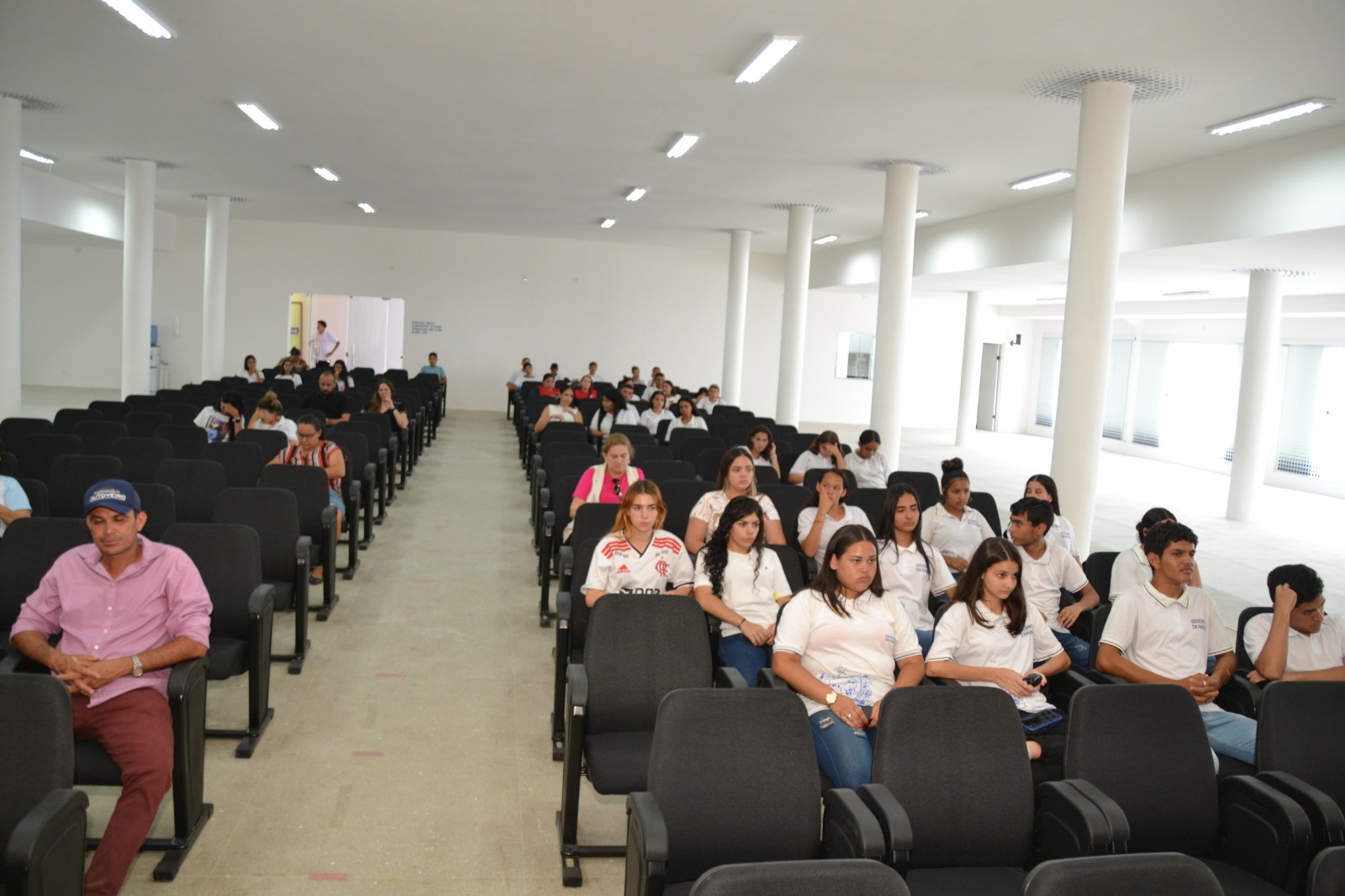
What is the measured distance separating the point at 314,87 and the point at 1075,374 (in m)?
7.01

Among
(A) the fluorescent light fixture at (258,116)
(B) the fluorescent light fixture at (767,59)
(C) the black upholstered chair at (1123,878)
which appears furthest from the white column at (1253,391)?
(C) the black upholstered chair at (1123,878)

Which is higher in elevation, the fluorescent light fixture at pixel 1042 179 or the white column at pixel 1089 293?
the fluorescent light fixture at pixel 1042 179

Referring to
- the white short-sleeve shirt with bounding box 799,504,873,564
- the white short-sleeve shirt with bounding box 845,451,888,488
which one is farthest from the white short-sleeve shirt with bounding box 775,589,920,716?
the white short-sleeve shirt with bounding box 845,451,888,488

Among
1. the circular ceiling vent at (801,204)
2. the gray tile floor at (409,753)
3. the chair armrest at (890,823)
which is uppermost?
the circular ceiling vent at (801,204)

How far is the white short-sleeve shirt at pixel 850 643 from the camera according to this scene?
11.9ft

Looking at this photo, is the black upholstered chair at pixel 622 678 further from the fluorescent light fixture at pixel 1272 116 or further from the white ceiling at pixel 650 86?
the fluorescent light fixture at pixel 1272 116

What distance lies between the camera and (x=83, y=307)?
21.5 meters

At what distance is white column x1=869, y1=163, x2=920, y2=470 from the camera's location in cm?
1120

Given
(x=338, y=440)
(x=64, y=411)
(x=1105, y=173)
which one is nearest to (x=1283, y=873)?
(x=1105, y=173)

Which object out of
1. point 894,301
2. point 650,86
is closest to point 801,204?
point 894,301

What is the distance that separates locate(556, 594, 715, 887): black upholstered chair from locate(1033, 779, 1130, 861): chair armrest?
1207 mm

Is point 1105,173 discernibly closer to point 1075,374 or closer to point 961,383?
point 1075,374

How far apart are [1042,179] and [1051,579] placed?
784 centimetres

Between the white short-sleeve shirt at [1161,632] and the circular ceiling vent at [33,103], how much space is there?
11037 millimetres
